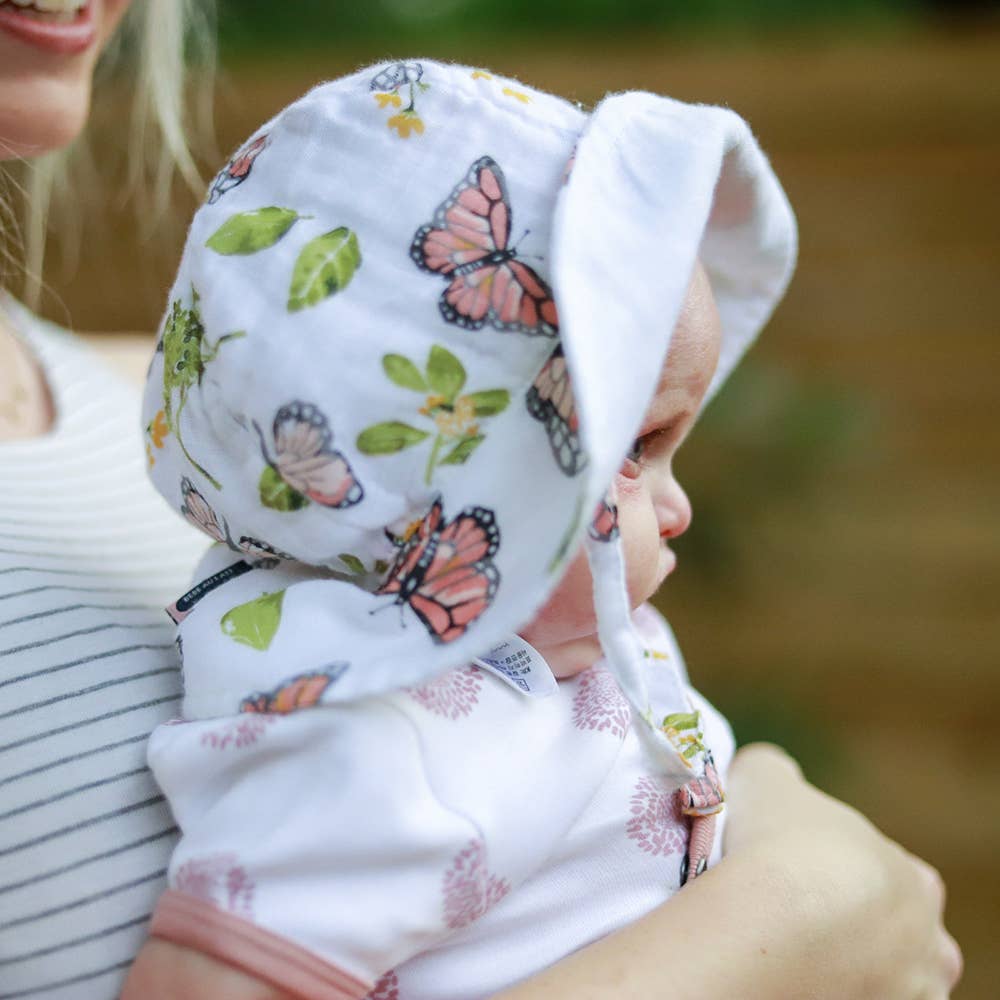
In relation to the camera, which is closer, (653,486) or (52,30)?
(653,486)

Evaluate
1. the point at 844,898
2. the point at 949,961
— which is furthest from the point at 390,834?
the point at 949,961

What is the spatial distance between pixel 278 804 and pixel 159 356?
29 centimetres

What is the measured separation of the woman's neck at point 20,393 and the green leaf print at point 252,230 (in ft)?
1.27

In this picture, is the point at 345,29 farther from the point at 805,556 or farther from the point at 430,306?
the point at 430,306

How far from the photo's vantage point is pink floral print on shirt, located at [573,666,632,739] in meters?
0.71

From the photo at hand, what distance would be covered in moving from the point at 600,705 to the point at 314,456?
0.22 meters

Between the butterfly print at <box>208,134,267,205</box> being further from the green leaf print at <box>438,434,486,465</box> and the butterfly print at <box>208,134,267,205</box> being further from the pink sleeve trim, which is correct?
the pink sleeve trim

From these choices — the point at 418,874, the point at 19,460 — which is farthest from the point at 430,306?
the point at 19,460

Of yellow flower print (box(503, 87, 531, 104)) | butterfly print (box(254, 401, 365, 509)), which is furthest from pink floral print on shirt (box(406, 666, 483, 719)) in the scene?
yellow flower print (box(503, 87, 531, 104))

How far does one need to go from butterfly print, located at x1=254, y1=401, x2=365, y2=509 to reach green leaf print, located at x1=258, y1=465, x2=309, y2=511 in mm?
14

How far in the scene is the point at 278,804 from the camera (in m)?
0.62

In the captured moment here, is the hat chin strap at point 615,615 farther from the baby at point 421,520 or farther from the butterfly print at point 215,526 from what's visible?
the butterfly print at point 215,526

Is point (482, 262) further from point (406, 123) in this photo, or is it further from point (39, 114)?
point (39, 114)

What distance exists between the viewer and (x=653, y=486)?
0.77 m
